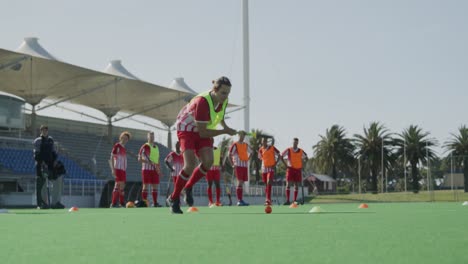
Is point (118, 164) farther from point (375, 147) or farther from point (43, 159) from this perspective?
point (375, 147)

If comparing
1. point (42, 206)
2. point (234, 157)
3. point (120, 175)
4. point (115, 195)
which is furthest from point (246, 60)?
point (42, 206)

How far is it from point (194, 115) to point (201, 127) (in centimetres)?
33

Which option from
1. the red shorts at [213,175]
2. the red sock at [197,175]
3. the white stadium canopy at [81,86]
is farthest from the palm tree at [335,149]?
the red sock at [197,175]

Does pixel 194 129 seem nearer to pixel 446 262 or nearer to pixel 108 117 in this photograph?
pixel 446 262

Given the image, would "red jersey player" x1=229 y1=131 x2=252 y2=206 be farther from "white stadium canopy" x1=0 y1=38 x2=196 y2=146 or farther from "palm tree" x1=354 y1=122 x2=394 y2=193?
"palm tree" x1=354 y1=122 x2=394 y2=193

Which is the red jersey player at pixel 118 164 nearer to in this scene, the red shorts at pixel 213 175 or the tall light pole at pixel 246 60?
the red shorts at pixel 213 175

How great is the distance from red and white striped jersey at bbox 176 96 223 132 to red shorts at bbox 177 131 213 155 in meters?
0.07

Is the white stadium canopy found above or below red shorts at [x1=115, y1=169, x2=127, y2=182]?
above

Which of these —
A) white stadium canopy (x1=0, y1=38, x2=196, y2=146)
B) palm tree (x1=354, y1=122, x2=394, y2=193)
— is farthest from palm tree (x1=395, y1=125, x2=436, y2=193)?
white stadium canopy (x1=0, y1=38, x2=196, y2=146)

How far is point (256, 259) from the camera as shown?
3.37m

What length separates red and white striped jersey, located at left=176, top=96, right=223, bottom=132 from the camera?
9125 mm

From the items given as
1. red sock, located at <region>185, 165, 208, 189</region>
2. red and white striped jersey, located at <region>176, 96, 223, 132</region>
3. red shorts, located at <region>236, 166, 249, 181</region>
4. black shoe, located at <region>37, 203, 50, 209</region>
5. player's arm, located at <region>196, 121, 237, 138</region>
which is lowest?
black shoe, located at <region>37, 203, 50, 209</region>

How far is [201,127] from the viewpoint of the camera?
29.8 ft

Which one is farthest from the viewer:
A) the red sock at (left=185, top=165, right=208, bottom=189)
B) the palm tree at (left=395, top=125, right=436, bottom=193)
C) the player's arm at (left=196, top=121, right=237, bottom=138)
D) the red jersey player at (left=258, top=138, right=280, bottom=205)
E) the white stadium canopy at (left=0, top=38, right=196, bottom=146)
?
the palm tree at (left=395, top=125, right=436, bottom=193)
